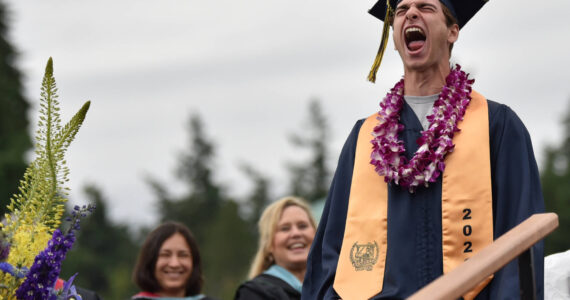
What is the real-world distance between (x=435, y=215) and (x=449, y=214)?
2.4 inches

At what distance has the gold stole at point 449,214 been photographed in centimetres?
321

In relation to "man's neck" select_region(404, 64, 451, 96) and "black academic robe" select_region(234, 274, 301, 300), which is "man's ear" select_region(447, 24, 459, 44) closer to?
"man's neck" select_region(404, 64, 451, 96)

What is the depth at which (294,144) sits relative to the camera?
4834cm

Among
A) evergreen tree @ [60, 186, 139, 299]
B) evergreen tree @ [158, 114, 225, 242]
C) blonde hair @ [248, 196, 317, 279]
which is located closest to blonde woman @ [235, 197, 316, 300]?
blonde hair @ [248, 196, 317, 279]

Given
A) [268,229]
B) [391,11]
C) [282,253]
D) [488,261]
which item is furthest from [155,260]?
[488,261]

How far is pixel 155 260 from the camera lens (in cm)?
688

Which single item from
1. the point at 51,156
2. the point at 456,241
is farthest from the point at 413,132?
the point at 51,156

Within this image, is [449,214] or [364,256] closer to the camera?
[449,214]

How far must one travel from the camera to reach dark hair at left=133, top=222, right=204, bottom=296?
6871mm

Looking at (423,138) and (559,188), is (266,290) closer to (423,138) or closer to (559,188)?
(423,138)

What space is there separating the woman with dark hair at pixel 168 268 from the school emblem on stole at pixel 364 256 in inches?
146

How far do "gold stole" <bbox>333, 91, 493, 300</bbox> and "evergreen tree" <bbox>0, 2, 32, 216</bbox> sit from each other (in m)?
17.2

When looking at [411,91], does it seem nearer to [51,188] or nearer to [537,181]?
[537,181]

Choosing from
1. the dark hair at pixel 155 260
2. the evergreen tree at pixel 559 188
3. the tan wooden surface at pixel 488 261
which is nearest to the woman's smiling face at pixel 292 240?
the dark hair at pixel 155 260
